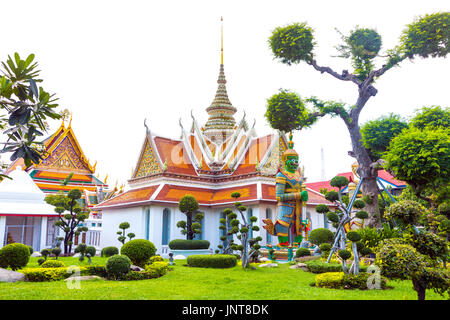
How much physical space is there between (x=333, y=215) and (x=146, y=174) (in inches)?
548

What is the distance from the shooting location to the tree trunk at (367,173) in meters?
12.6

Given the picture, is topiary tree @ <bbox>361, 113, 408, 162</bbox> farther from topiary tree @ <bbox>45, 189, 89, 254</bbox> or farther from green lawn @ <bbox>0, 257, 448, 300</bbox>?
topiary tree @ <bbox>45, 189, 89, 254</bbox>

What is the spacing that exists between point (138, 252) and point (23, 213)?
8.89 metres

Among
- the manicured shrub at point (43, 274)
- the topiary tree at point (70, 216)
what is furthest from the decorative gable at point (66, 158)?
the manicured shrub at point (43, 274)

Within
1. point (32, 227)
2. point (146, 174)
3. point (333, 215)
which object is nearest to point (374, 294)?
point (333, 215)

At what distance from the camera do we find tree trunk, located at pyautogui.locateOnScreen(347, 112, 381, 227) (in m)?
12.6

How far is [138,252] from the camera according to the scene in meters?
11.3

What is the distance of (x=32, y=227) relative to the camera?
774 inches

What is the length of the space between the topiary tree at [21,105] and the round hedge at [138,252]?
525cm

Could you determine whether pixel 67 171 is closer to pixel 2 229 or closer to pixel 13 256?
pixel 2 229

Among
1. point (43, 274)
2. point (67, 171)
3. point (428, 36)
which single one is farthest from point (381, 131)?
point (67, 171)

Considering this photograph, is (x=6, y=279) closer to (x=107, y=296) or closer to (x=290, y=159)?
(x=107, y=296)

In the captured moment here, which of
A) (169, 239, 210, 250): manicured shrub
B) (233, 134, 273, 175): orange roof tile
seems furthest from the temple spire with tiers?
(169, 239, 210, 250): manicured shrub

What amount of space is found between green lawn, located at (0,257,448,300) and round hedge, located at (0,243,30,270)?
1.52 metres
